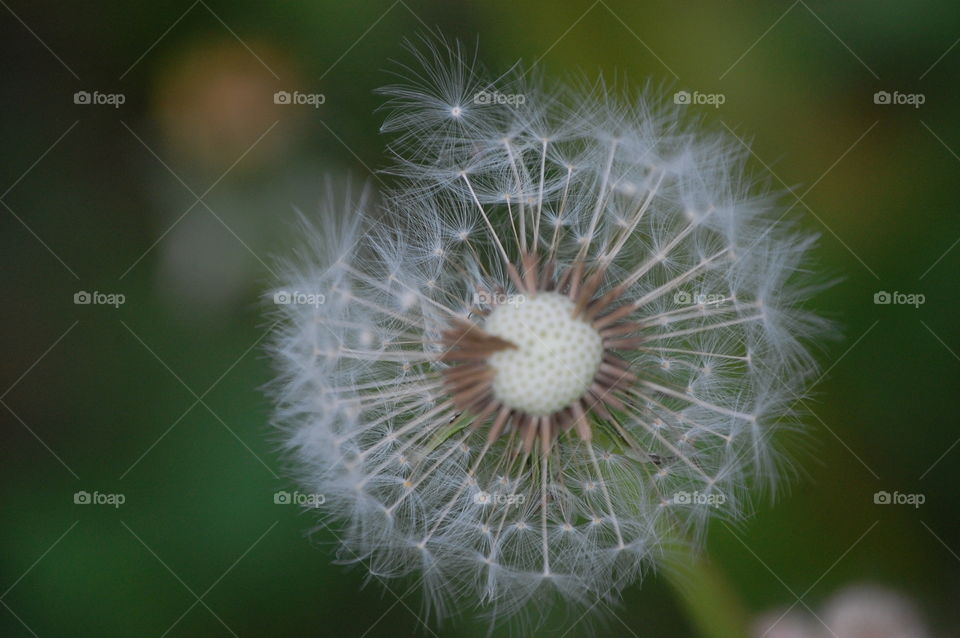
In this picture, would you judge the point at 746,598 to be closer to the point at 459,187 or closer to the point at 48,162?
the point at 459,187

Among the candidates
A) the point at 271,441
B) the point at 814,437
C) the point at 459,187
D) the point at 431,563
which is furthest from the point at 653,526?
the point at 271,441
